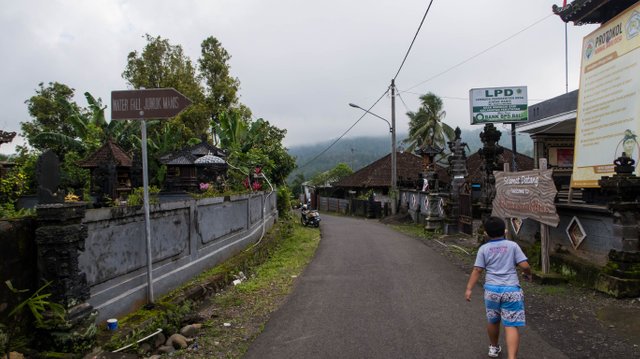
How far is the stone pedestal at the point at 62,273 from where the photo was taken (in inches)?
162

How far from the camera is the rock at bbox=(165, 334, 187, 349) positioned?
16.6 ft

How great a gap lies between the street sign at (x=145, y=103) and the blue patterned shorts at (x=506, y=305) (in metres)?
4.33

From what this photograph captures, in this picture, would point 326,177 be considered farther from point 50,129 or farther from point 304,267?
point 304,267

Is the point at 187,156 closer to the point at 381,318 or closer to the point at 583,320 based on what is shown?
the point at 381,318

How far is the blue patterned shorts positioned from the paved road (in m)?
0.51

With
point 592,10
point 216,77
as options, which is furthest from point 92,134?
point 592,10

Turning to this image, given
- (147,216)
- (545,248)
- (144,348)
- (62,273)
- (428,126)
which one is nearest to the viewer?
Result: (62,273)

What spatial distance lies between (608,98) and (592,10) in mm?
2197

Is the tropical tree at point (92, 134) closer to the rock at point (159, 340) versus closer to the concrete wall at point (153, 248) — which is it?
the concrete wall at point (153, 248)

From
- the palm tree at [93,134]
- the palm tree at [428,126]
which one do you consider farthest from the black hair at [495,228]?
the palm tree at [428,126]

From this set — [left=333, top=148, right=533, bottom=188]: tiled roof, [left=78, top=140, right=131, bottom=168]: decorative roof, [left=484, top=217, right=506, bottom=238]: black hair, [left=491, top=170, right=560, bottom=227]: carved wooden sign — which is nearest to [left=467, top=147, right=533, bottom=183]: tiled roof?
[left=333, top=148, right=533, bottom=188]: tiled roof

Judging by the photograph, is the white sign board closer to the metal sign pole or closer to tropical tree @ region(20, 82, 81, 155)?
the metal sign pole

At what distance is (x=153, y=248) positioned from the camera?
6.46m

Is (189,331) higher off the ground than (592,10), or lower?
lower
